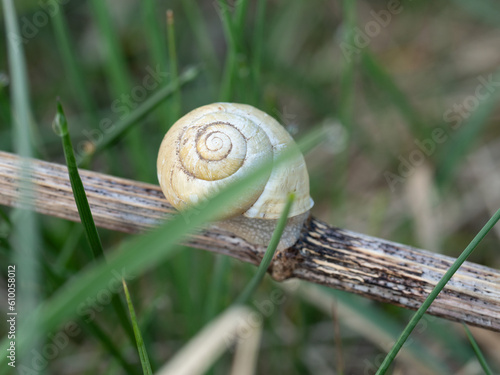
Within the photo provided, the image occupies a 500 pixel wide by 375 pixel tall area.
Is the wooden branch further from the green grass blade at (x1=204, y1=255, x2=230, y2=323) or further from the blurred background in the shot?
the green grass blade at (x1=204, y1=255, x2=230, y2=323)

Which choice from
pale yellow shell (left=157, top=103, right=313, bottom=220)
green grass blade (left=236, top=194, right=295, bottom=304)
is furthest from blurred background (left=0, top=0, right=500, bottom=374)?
green grass blade (left=236, top=194, right=295, bottom=304)

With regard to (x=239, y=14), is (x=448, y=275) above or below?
below

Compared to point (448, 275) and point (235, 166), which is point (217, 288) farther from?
point (448, 275)

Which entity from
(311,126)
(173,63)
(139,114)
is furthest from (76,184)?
(311,126)

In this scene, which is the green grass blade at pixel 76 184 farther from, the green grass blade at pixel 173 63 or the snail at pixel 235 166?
the green grass blade at pixel 173 63

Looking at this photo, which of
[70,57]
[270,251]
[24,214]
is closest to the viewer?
[270,251]

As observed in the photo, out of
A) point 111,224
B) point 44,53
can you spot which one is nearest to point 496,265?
point 111,224
